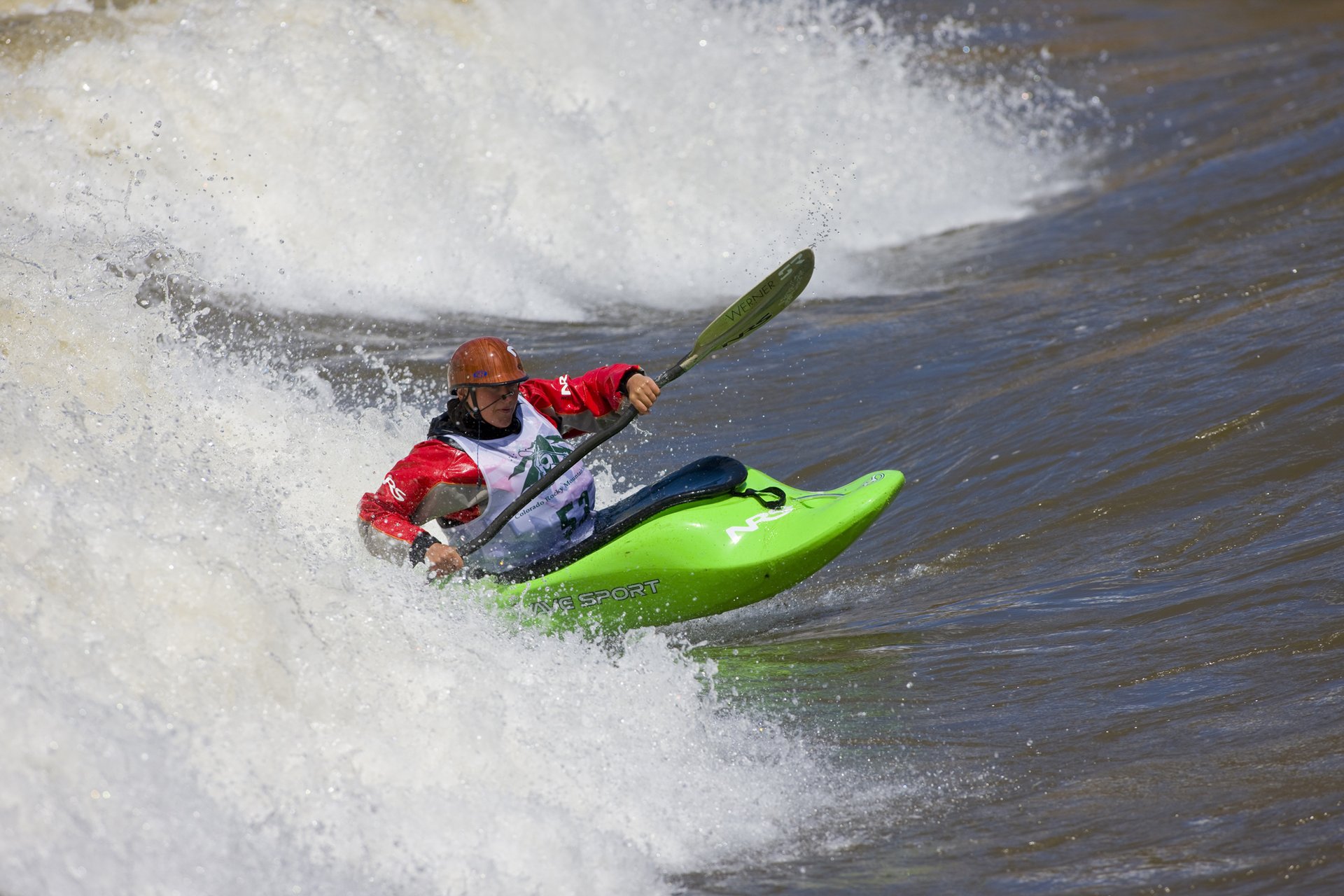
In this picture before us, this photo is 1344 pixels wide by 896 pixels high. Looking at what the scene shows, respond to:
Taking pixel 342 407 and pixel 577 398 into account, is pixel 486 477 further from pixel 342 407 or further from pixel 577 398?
pixel 342 407

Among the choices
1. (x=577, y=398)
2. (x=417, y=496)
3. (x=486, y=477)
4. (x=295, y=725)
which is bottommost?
(x=295, y=725)

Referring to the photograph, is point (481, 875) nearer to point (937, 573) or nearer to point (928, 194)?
point (937, 573)

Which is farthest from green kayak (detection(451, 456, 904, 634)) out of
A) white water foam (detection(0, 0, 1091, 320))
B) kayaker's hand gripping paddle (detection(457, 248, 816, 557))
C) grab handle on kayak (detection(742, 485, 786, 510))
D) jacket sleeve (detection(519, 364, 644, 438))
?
white water foam (detection(0, 0, 1091, 320))

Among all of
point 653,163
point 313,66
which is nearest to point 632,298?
point 653,163

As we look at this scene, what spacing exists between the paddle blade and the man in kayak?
0.41 meters

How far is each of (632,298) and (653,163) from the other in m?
2.33

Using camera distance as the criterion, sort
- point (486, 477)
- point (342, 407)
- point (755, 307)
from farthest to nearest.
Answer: point (342, 407) → point (755, 307) → point (486, 477)

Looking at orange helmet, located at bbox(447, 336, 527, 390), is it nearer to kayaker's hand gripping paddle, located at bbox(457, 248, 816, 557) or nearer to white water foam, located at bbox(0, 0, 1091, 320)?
kayaker's hand gripping paddle, located at bbox(457, 248, 816, 557)

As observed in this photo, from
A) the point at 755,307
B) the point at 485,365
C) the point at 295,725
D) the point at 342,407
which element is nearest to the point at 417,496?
the point at 485,365

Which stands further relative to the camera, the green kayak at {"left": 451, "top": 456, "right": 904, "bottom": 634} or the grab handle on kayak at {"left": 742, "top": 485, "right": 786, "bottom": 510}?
the grab handle on kayak at {"left": 742, "top": 485, "right": 786, "bottom": 510}

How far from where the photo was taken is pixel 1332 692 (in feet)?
13.2

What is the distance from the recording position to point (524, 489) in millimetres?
5062

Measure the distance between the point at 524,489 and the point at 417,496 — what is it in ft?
1.25

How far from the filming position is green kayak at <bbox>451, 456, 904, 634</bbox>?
503 cm
